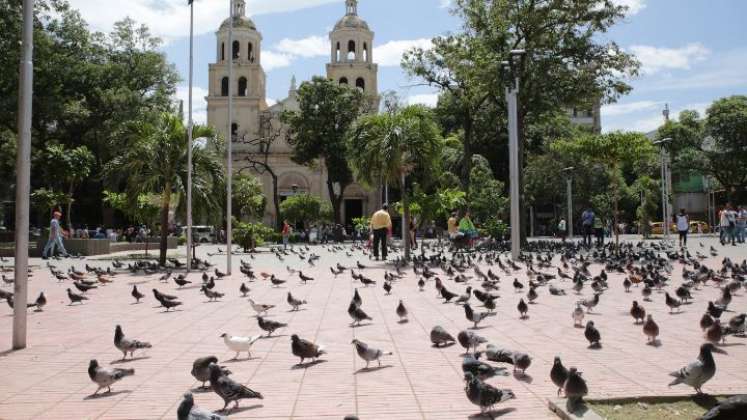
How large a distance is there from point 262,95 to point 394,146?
44.1 meters

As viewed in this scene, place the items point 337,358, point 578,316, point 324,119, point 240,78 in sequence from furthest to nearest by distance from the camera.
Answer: point 240,78, point 324,119, point 578,316, point 337,358

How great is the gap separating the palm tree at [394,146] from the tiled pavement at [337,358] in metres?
8.68

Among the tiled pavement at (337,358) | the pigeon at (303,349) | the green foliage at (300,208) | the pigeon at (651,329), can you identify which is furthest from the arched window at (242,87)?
the pigeon at (651,329)

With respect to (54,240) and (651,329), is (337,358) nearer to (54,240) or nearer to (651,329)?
(651,329)

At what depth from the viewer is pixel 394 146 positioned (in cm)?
1923

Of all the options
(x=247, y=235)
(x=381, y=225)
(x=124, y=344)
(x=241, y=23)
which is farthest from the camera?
(x=241, y=23)

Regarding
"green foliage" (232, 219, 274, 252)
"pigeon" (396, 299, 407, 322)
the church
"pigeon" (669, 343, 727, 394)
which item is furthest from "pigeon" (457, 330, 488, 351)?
the church

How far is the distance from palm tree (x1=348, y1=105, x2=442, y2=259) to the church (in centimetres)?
3656

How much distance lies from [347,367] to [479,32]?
23509mm

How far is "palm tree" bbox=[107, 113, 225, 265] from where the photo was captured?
61.2 feet

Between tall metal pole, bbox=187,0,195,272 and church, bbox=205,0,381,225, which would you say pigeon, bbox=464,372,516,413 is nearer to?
tall metal pole, bbox=187,0,195,272

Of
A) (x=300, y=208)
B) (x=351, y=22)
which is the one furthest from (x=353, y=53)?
(x=300, y=208)

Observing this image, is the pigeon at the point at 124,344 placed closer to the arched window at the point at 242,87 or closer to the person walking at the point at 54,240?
the person walking at the point at 54,240

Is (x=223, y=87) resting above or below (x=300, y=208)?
above
